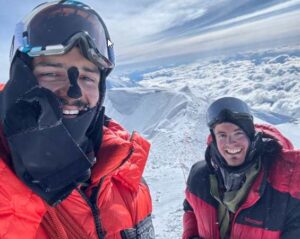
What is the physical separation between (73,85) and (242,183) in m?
2.08

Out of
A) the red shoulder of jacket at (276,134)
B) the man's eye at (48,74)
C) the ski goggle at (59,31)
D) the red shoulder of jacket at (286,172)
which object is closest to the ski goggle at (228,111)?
the red shoulder of jacket at (276,134)

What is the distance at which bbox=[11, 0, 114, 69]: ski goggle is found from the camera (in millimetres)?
1475

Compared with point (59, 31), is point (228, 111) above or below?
A: below

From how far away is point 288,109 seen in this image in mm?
103562

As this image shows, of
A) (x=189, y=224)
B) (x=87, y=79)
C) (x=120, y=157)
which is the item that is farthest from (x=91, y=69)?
(x=189, y=224)

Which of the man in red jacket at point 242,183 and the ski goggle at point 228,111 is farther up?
the ski goggle at point 228,111

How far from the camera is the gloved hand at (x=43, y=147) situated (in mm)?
1163

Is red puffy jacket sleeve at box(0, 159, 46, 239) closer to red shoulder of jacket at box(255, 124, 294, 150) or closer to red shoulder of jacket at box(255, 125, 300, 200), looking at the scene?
red shoulder of jacket at box(255, 125, 300, 200)

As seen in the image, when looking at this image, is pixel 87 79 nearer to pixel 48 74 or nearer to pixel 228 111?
pixel 48 74

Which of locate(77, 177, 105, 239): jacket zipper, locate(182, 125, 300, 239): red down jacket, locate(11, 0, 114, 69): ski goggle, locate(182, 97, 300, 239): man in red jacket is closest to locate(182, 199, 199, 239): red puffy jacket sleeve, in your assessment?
locate(182, 97, 300, 239): man in red jacket

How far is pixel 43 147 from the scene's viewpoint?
120 centimetres

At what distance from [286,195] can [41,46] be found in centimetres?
231

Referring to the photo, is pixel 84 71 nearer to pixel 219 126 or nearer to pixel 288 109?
pixel 219 126

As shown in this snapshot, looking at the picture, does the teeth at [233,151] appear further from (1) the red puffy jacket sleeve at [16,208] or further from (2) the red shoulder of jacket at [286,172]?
(1) the red puffy jacket sleeve at [16,208]
